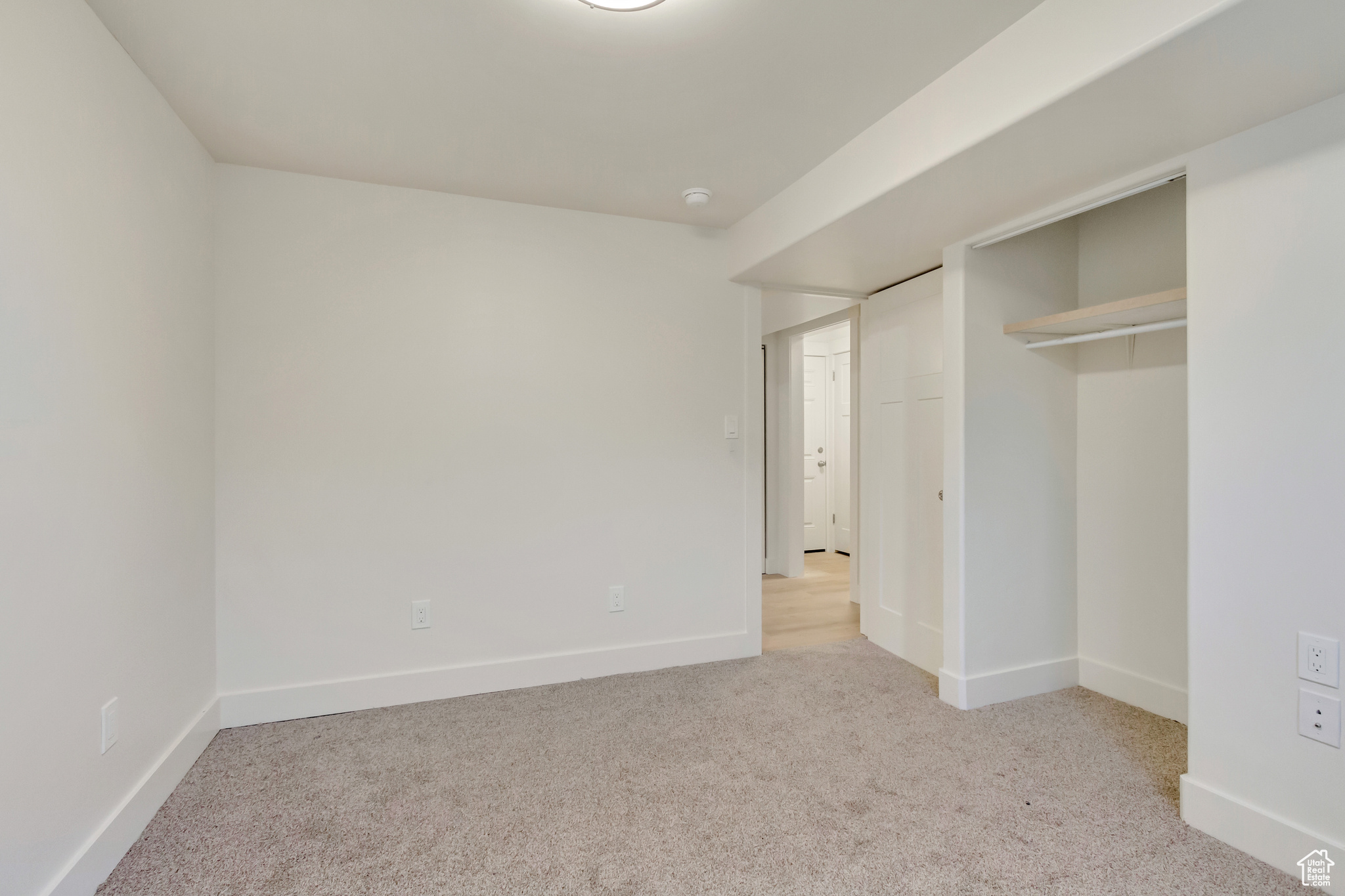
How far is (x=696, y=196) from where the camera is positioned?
278 centimetres

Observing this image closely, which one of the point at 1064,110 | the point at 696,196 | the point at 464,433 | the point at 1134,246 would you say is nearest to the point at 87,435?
the point at 464,433

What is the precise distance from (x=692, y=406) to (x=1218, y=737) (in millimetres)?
2287

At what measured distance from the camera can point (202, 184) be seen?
2410mm

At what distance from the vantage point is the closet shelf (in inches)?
80.7

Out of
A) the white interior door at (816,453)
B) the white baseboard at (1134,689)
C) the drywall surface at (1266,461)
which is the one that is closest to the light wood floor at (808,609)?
the white interior door at (816,453)

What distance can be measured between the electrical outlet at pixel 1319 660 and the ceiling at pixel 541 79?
5.73ft

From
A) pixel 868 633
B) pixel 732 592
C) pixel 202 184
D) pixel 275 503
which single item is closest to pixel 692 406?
pixel 732 592

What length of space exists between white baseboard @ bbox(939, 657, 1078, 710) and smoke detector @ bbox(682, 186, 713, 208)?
2275mm

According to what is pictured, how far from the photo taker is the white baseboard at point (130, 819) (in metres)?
1.54

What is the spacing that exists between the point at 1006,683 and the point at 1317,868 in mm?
1170

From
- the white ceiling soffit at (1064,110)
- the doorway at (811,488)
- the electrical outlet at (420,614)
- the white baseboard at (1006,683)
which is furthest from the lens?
the doorway at (811,488)

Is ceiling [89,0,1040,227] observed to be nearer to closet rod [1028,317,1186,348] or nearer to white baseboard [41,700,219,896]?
closet rod [1028,317,1186,348]

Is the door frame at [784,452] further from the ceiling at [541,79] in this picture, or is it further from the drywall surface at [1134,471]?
the ceiling at [541,79]

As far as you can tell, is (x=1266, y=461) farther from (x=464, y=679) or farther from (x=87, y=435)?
(x=87, y=435)
